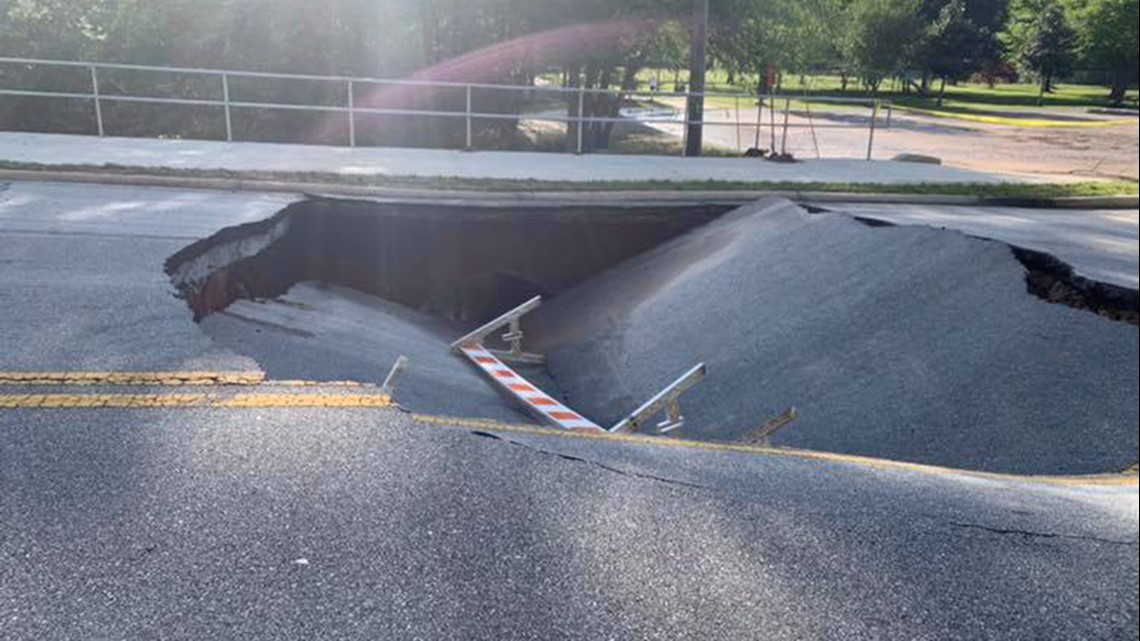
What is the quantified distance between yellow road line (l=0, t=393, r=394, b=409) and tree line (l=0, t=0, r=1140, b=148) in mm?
9851

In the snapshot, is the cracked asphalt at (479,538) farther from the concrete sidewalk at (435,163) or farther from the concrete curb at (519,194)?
the concrete sidewalk at (435,163)

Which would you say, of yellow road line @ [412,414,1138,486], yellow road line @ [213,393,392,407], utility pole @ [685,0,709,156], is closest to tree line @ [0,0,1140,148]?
utility pole @ [685,0,709,156]

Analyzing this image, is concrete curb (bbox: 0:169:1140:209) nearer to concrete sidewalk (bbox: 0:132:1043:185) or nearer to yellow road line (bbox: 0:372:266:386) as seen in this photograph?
concrete sidewalk (bbox: 0:132:1043:185)

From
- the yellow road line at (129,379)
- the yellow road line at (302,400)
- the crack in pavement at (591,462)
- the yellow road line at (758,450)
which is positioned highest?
the yellow road line at (129,379)

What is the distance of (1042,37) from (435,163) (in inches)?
348

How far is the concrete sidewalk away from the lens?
1315 cm

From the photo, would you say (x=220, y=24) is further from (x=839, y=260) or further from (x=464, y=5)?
(x=839, y=260)

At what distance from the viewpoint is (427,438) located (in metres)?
4.70

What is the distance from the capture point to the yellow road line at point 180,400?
186 inches

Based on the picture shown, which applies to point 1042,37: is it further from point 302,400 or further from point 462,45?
point 462,45

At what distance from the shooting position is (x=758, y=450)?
577 cm

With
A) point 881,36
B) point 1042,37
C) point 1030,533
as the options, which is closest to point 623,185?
point 1042,37

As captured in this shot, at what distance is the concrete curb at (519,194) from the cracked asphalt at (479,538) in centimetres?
629

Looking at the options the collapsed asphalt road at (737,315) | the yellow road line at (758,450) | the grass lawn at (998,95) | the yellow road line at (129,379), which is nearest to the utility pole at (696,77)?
the grass lawn at (998,95)
